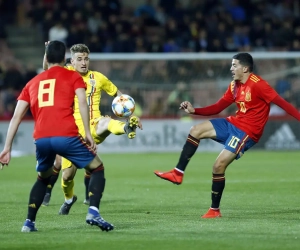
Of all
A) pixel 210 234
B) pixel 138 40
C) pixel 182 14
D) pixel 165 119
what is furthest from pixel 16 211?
pixel 182 14

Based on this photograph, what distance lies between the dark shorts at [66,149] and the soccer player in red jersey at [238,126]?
195 cm

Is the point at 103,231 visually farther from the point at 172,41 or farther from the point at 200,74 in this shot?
the point at 172,41

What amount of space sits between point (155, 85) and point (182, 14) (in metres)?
4.81

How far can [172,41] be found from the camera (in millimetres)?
26188

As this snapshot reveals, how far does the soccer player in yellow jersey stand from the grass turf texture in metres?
0.35

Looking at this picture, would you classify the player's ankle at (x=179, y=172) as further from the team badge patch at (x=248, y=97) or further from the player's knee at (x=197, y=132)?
the team badge patch at (x=248, y=97)

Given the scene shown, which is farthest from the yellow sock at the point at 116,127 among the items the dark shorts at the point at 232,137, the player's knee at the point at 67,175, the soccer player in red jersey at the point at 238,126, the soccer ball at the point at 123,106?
the dark shorts at the point at 232,137

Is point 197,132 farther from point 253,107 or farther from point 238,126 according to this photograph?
point 253,107

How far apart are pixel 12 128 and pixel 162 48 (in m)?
18.2

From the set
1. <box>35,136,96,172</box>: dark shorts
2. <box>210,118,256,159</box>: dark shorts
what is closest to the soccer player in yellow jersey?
<box>210,118,256,159</box>: dark shorts

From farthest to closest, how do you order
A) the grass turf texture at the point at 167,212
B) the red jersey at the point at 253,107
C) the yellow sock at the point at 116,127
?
the yellow sock at the point at 116,127, the red jersey at the point at 253,107, the grass turf texture at the point at 167,212

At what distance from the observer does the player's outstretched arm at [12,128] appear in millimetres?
8133

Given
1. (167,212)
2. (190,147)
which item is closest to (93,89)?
(190,147)

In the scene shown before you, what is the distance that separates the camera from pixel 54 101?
8109 mm
